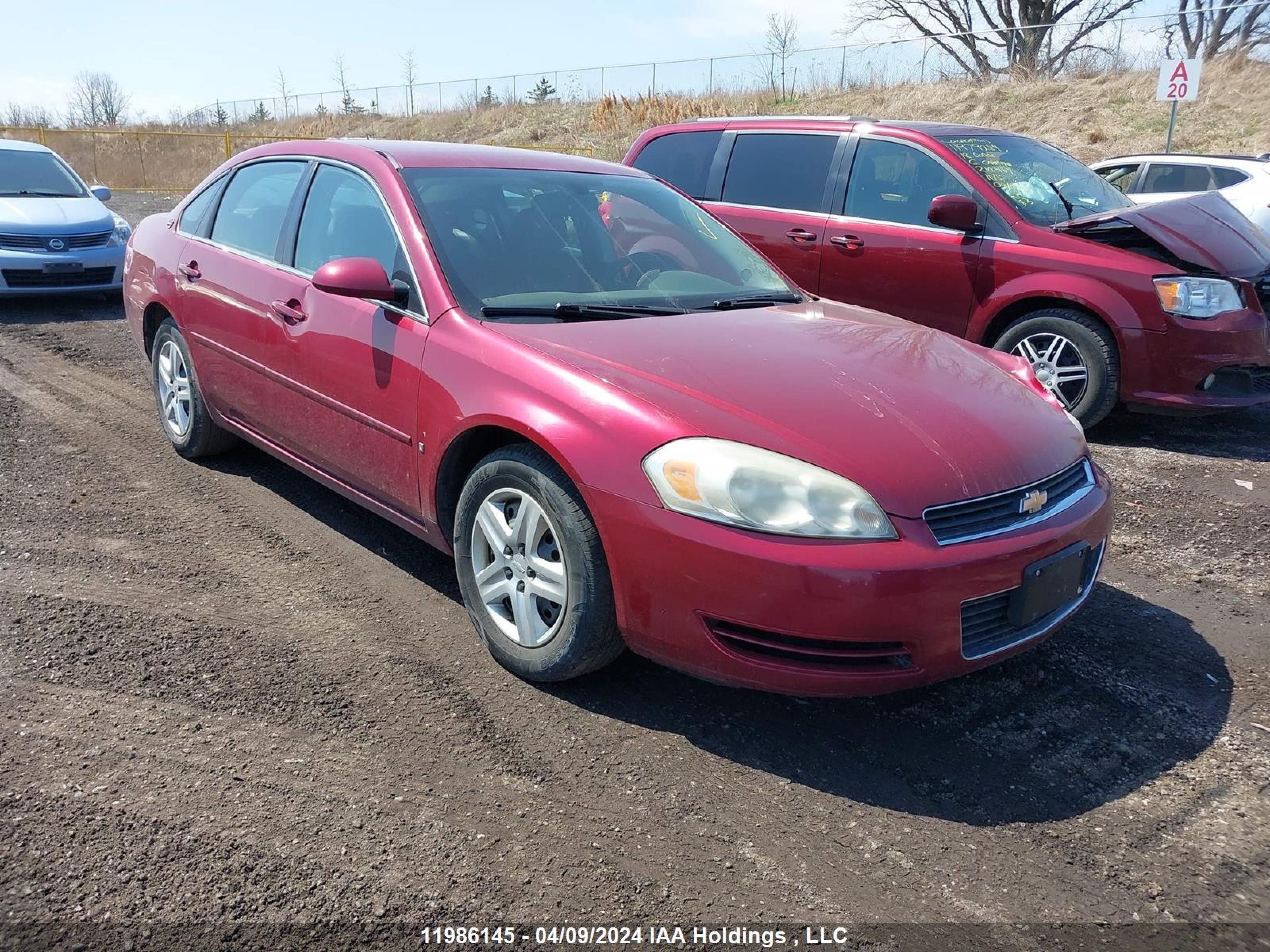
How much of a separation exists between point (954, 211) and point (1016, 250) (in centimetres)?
45

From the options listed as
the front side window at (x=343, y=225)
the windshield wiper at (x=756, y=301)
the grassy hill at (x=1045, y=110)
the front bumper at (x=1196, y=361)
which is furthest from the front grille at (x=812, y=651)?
the grassy hill at (x=1045, y=110)

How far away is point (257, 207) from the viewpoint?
178 inches

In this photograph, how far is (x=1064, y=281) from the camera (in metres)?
5.91

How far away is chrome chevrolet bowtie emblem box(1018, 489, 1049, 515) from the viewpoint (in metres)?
2.82

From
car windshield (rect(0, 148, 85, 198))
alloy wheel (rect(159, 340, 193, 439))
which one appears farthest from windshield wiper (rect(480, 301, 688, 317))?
car windshield (rect(0, 148, 85, 198))

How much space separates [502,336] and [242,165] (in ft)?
8.01

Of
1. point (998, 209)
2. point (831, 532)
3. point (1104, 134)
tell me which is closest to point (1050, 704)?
point (831, 532)

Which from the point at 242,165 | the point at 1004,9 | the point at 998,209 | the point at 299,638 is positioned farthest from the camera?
the point at 1004,9

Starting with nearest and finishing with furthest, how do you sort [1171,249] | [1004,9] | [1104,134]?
[1171,249] < [1104,134] < [1004,9]

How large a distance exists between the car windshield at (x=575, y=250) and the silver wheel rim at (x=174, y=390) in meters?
2.00

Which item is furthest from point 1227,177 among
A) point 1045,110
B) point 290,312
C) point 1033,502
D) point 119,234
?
point 1045,110

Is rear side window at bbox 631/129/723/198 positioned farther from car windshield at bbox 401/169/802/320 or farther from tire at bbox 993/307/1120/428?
car windshield at bbox 401/169/802/320

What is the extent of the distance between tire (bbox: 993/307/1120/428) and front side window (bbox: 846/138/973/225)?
950 millimetres

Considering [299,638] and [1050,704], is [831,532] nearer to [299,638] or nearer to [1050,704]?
[1050,704]
